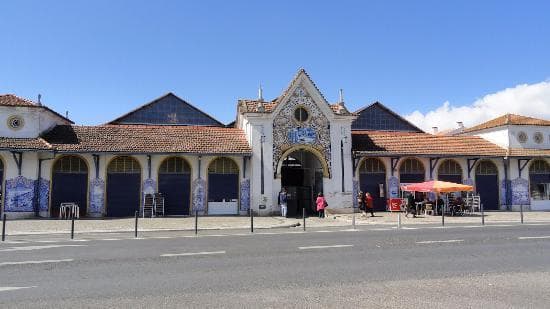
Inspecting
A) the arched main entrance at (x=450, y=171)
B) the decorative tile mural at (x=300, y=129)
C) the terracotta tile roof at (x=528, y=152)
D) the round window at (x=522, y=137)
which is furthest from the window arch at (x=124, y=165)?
the round window at (x=522, y=137)

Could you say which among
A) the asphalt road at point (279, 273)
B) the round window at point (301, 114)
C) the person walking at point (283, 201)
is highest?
the round window at point (301, 114)

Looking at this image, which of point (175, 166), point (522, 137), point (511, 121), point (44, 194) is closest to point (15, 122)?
point (44, 194)

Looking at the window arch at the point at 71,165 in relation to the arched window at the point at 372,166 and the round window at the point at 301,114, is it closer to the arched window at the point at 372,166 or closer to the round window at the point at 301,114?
the round window at the point at 301,114

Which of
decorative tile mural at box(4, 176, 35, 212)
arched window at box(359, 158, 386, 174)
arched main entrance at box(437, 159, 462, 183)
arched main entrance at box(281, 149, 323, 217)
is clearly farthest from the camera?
arched main entrance at box(437, 159, 462, 183)

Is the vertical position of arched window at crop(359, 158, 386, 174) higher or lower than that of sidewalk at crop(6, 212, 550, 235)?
higher

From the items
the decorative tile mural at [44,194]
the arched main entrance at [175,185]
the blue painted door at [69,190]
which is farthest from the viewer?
the arched main entrance at [175,185]

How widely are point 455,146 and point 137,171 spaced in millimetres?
20095

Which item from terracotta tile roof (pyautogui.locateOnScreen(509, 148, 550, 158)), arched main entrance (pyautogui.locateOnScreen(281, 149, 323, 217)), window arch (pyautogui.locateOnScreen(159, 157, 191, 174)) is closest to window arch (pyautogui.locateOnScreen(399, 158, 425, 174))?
arched main entrance (pyautogui.locateOnScreen(281, 149, 323, 217))

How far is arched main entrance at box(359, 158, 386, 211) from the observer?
92.2ft

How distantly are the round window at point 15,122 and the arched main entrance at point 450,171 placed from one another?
25015 mm

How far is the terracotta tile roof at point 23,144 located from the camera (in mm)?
22938

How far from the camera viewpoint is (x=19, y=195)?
77.4ft

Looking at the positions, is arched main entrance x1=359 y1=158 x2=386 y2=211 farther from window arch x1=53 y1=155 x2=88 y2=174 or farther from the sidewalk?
window arch x1=53 y1=155 x2=88 y2=174

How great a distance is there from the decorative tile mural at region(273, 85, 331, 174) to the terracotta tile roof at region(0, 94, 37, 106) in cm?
1382
